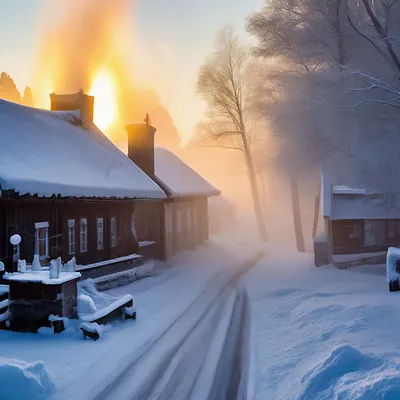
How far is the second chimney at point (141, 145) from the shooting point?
22000 mm

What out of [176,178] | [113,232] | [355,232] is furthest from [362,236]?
[113,232]

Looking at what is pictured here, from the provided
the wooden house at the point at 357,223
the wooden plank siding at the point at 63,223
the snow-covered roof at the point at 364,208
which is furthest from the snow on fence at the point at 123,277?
the snow-covered roof at the point at 364,208

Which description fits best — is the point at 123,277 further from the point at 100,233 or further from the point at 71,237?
the point at 71,237

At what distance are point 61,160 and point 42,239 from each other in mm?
3157

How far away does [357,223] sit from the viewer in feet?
67.7

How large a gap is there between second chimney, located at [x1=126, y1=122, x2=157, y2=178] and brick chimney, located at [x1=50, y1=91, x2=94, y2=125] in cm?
225

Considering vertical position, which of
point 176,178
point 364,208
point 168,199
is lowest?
→ point 364,208

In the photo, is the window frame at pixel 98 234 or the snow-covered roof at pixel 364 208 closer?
the window frame at pixel 98 234

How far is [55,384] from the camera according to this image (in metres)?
6.78

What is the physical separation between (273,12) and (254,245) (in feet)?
55.9

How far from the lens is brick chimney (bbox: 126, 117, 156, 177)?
2200 centimetres

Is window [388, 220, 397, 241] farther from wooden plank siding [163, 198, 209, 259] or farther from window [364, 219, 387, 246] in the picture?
wooden plank siding [163, 198, 209, 259]

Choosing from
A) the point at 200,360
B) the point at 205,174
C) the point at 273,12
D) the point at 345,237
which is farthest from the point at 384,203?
the point at 205,174

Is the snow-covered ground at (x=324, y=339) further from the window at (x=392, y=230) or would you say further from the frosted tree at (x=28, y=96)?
the frosted tree at (x=28, y=96)
